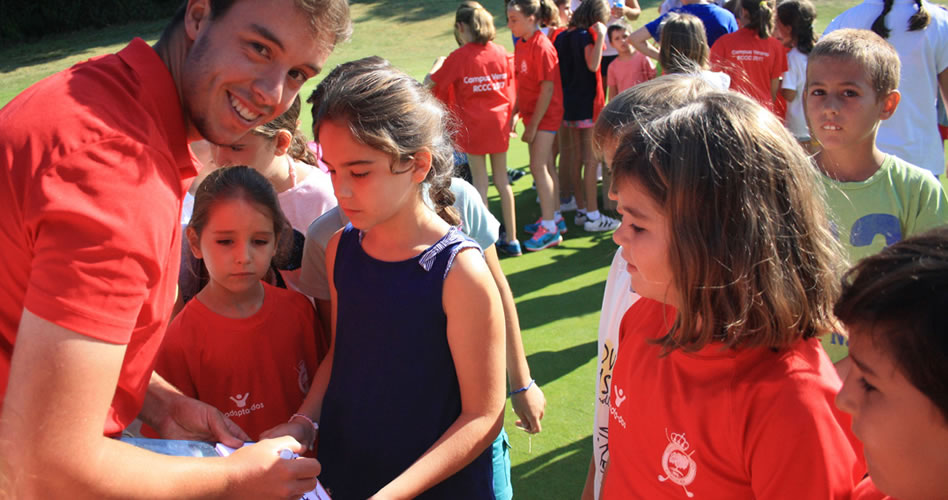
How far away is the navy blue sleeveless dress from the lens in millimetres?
1943

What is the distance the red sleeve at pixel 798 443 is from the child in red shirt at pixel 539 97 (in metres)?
5.10

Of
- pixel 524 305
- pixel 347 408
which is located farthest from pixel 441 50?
pixel 347 408

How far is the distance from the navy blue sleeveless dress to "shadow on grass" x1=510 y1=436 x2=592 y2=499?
122cm

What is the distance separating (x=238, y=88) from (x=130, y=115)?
306mm

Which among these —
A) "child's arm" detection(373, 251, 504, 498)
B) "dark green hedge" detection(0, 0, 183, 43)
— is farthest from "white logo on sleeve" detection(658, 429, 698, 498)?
"dark green hedge" detection(0, 0, 183, 43)

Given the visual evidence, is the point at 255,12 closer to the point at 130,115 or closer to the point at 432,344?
the point at 130,115

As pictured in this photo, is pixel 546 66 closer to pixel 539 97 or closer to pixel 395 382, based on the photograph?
pixel 539 97

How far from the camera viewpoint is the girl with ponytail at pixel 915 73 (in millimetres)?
3908

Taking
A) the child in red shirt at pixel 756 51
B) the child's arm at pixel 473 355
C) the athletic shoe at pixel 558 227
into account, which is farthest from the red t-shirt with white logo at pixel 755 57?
the child's arm at pixel 473 355

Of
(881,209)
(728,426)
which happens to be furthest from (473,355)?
(881,209)

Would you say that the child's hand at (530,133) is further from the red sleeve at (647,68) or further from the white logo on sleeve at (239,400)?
the white logo on sleeve at (239,400)

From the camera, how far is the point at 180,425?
6.20 ft

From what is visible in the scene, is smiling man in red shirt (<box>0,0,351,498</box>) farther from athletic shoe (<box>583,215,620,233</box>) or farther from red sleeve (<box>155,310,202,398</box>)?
athletic shoe (<box>583,215,620,233</box>)

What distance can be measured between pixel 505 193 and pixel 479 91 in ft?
2.98
